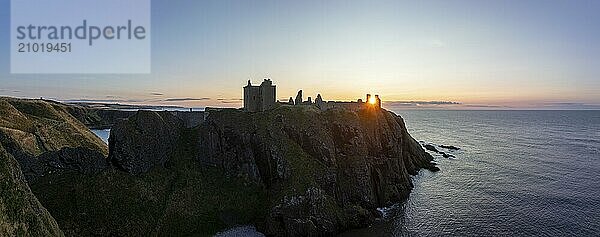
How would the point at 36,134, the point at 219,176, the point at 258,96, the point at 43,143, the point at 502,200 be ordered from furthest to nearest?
the point at 36,134 < the point at 43,143 < the point at 258,96 < the point at 502,200 < the point at 219,176

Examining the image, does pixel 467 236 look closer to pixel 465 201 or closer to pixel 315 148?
pixel 465 201

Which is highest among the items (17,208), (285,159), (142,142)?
(142,142)

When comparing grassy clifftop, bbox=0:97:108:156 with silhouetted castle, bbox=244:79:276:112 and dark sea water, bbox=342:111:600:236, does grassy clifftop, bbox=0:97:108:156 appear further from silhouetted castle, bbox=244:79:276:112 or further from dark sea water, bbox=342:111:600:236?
dark sea water, bbox=342:111:600:236

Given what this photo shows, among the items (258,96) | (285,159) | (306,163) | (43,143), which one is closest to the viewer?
(285,159)

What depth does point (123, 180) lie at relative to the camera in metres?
46.0

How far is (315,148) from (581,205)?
142ft

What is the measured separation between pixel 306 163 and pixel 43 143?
163 feet

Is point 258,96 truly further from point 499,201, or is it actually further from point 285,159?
point 499,201

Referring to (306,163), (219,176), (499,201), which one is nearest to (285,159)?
(306,163)

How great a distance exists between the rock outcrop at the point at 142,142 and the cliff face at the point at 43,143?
229cm

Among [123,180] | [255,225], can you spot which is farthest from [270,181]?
[123,180]

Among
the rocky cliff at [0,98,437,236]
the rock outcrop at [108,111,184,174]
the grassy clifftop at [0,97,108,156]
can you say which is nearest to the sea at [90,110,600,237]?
the rocky cliff at [0,98,437,236]

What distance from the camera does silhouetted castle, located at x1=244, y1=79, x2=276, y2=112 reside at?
60.6 metres

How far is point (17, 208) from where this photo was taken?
92.9ft
